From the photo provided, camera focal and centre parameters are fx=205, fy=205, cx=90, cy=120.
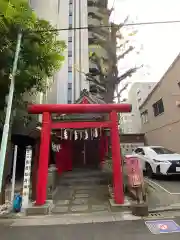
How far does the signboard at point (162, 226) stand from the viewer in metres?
4.82

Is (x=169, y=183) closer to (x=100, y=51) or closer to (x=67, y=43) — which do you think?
→ (x=100, y=51)

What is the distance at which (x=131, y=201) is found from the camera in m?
7.15

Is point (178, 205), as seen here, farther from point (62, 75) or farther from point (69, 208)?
point (62, 75)

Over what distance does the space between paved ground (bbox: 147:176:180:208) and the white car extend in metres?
0.51

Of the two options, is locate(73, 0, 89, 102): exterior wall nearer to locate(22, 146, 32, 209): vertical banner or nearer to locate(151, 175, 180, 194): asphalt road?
locate(151, 175, 180, 194): asphalt road

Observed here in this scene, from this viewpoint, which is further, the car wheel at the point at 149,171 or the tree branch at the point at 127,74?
the tree branch at the point at 127,74

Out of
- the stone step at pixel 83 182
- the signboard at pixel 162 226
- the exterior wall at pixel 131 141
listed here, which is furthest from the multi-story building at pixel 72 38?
the signboard at pixel 162 226

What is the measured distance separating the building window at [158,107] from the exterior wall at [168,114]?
281 mm

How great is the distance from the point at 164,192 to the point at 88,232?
4.55 metres

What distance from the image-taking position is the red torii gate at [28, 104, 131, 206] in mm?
6918

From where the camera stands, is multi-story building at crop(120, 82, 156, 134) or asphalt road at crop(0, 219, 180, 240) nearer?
asphalt road at crop(0, 219, 180, 240)

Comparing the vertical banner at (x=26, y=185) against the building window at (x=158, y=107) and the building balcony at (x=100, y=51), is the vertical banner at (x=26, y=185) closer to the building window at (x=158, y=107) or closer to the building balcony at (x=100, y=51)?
the building balcony at (x=100, y=51)

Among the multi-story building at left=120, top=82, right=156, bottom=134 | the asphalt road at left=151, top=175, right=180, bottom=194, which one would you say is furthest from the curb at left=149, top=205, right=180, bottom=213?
the multi-story building at left=120, top=82, right=156, bottom=134

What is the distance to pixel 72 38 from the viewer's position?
2284cm
